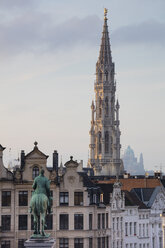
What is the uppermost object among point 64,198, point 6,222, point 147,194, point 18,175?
point 147,194

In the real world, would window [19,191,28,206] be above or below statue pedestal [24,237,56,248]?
above

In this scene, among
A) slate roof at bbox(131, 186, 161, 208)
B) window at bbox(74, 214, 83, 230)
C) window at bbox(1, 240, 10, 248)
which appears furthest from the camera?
slate roof at bbox(131, 186, 161, 208)

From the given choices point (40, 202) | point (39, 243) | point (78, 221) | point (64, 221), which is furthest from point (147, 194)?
point (39, 243)

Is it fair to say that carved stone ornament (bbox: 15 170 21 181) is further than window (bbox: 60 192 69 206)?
No

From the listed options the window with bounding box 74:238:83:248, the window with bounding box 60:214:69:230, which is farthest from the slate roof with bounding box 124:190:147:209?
the window with bounding box 60:214:69:230

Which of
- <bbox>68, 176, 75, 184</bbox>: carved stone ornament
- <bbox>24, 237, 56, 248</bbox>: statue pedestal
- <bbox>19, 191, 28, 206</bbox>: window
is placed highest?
<bbox>68, 176, 75, 184</bbox>: carved stone ornament

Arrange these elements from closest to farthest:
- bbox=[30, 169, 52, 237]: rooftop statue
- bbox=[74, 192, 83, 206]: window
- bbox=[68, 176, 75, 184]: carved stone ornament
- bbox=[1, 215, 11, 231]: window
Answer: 1. bbox=[30, 169, 52, 237]: rooftop statue
2. bbox=[1, 215, 11, 231]: window
3. bbox=[68, 176, 75, 184]: carved stone ornament
4. bbox=[74, 192, 83, 206]: window

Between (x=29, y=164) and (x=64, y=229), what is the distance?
8097 mm

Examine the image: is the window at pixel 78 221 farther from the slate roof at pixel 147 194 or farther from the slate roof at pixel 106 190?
the slate roof at pixel 147 194

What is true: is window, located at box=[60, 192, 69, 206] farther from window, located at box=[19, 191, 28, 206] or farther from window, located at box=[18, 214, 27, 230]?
window, located at box=[18, 214, 27, 230]

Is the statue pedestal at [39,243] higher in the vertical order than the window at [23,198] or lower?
lower

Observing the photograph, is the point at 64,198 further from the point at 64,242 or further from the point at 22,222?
the point at 22,222

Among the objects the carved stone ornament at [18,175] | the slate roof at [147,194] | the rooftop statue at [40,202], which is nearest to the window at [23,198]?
the carved stone ornament at [18,175]

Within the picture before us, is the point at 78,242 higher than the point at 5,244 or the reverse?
higher
